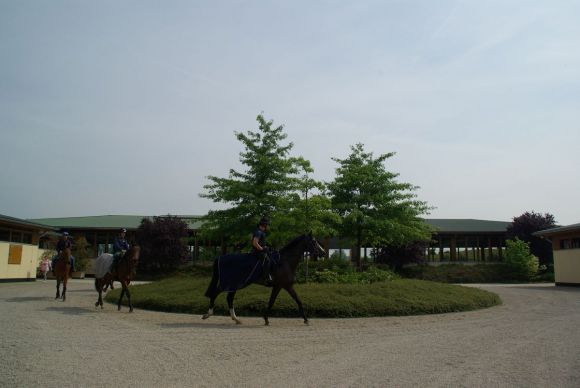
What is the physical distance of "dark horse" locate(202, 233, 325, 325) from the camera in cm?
1169

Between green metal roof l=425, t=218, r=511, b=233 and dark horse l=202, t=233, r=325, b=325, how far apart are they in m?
36.5

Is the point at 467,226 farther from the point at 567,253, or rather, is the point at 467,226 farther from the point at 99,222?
the point at 99,222

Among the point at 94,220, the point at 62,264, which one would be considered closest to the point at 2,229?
the point at 62,264

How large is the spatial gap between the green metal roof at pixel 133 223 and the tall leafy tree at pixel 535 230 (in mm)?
3913

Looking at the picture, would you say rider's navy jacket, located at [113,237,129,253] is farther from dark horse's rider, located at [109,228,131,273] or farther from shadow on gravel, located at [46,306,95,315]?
shadow on gravel, located at [46,306,95,315]

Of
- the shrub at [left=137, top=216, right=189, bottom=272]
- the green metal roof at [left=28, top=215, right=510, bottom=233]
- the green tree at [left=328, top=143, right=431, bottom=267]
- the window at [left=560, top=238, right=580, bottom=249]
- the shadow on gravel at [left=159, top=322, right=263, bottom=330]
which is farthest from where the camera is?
the green metal roof at [left=28, top=215, right=510, bottom=233]

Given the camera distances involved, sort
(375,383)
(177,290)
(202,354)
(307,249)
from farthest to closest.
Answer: (177,290) < (307,249) < (202,354) < (375,383)

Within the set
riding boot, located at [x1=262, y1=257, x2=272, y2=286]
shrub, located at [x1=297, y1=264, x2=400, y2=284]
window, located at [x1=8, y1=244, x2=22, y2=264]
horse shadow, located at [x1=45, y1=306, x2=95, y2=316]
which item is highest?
window, located at [x1=8, y1=244, x2=22, y2=264]

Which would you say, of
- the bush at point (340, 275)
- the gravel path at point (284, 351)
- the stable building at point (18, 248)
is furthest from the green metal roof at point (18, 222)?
the bush at point (340, 275)

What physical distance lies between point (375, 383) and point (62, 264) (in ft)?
48.7

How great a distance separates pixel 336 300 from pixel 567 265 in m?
24.3

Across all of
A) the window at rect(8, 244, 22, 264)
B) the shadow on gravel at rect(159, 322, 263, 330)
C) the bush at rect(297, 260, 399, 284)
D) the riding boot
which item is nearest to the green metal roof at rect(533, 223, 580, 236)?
the bush at rect(297, 260, 399, 284)

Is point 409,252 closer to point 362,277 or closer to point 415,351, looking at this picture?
point 362,277

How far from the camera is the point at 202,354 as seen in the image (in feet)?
25.2
